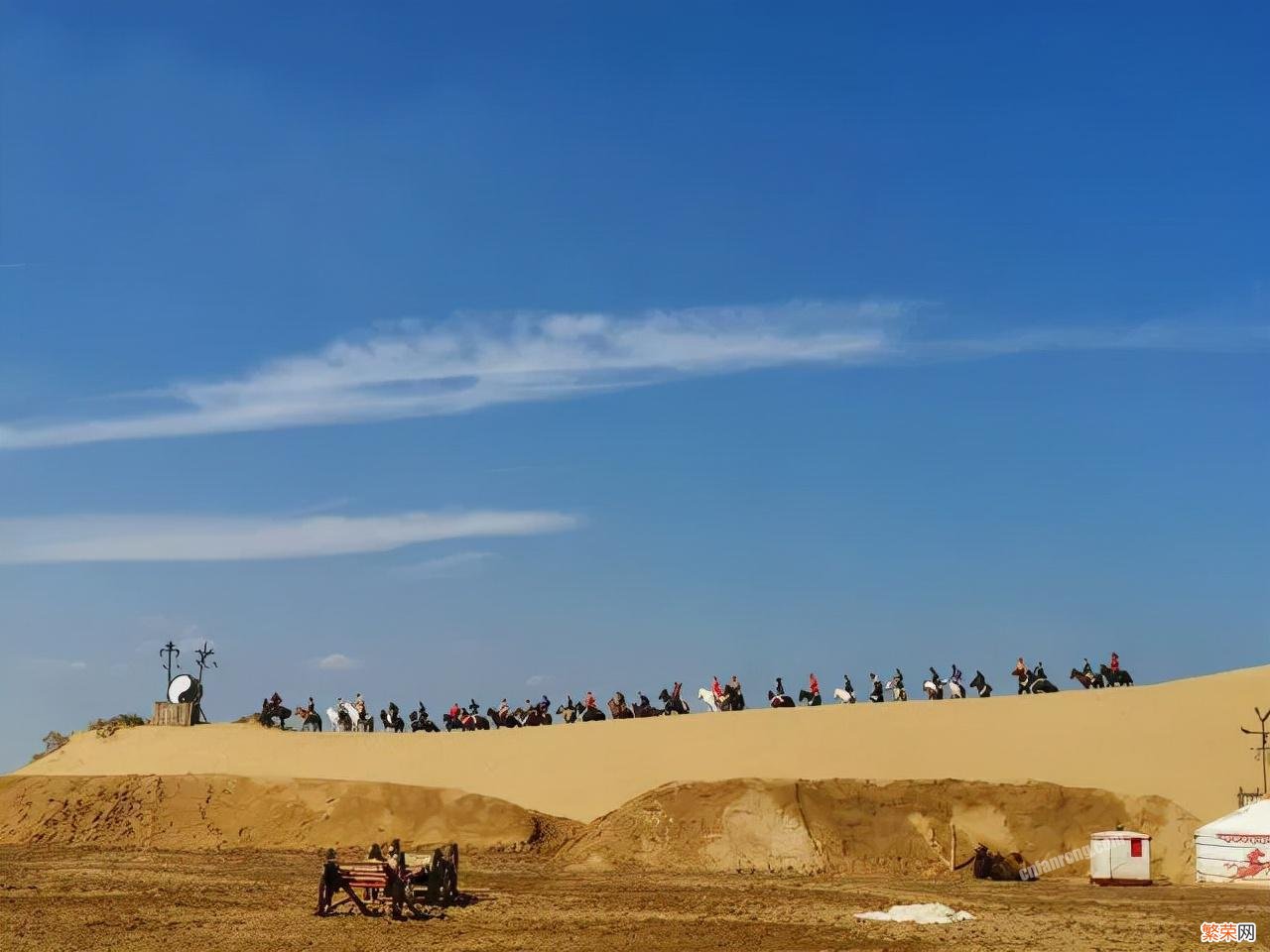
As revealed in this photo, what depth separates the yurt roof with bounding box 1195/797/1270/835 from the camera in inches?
1326

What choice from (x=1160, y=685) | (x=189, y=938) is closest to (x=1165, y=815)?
(x=1160, y=685)

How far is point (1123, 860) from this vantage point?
3422 cm

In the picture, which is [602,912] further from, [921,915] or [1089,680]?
[1089,680]

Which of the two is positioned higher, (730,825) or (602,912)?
(730,825)

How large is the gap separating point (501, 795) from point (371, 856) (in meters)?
18.9

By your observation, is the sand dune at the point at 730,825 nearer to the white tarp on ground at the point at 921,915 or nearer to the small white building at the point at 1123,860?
the small white building at the point at 1123,860

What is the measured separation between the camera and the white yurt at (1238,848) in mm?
33469

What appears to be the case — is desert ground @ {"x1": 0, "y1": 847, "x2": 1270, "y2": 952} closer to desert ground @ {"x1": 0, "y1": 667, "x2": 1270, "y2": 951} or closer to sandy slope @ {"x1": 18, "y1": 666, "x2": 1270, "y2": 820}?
desert ground @ {"x1": 0, "y1": 667, "x2": 1270, "y2": 951}

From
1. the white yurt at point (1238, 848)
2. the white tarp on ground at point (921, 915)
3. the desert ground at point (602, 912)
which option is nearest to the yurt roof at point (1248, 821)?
the white yurt at point (1238, 848)

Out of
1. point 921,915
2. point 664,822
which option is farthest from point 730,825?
point 921,915

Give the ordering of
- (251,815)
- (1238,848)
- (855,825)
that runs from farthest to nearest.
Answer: (251,815)
(855,825)
(1238,848)

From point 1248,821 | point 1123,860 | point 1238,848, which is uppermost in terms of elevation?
Result: point 1248,821

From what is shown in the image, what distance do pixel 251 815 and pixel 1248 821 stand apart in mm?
29766

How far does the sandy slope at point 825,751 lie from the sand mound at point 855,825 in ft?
14.9
